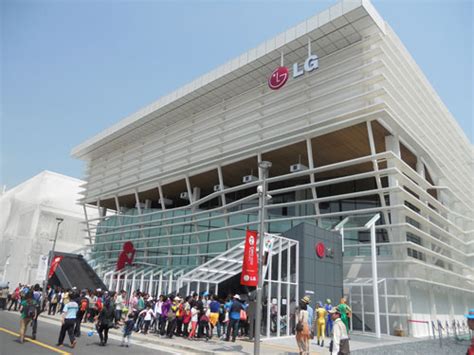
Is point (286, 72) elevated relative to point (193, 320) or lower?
elevated

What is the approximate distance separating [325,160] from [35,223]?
45.9 metres

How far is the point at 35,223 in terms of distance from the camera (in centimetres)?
5444

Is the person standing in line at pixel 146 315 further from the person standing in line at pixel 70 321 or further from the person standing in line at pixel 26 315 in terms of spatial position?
the person standing in line at pixel 26 315

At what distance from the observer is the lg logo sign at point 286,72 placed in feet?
79.3

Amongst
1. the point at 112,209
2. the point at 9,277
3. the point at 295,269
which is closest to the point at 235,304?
the point at 295,269

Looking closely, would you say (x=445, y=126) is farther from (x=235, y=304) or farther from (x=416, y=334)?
(x=235, y=304)

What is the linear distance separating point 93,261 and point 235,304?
1232 inches

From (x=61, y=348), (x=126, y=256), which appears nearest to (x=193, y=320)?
(x=61, y=348)

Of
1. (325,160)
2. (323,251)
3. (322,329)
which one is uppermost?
(325,160)

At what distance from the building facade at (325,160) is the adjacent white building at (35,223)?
1957cm

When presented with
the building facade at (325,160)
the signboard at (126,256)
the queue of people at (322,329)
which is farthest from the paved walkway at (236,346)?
the signboard at (126,256)

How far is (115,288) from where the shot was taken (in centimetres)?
3431

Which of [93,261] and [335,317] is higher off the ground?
[93,261]

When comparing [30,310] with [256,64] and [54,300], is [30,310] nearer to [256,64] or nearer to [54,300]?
[54,300]
